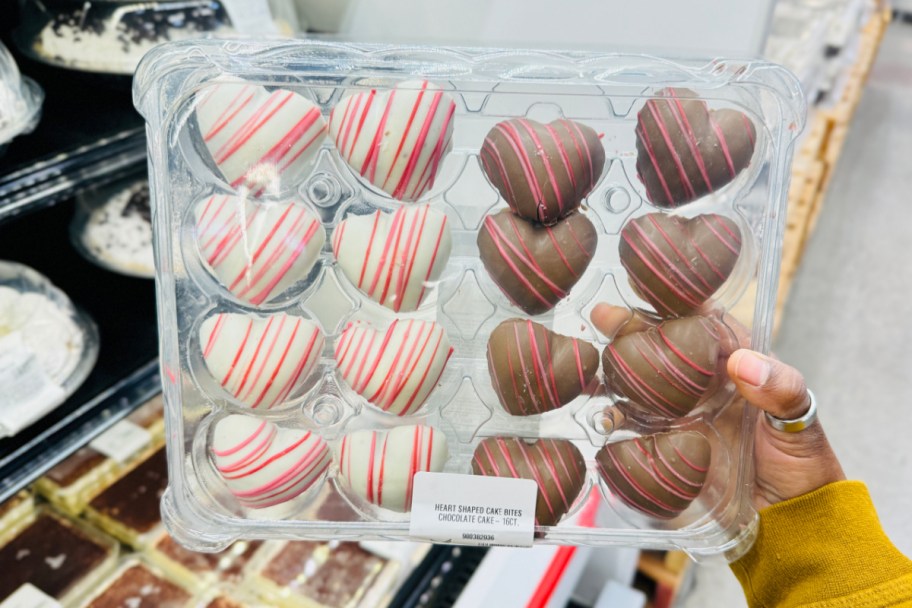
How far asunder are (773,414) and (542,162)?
409 millimetres

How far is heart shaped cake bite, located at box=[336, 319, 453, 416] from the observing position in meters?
0.85

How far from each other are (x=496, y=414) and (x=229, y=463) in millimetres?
331

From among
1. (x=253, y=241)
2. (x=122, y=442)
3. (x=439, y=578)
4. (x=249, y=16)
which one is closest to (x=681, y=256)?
(x=253, y=241)

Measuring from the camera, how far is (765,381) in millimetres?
813

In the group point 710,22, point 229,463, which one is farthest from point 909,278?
point 229,463

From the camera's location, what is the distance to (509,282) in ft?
2.80

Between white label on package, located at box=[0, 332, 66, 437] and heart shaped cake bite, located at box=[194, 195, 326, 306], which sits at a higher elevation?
heart shaped cake bite, located at box=[194, 195, 326, 306]

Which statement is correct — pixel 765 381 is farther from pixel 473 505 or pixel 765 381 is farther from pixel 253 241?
pixel 253 241

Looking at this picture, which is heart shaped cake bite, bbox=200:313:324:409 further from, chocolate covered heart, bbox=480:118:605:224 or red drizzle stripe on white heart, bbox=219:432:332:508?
chocolate covered heart, bbox=480:118:605:224

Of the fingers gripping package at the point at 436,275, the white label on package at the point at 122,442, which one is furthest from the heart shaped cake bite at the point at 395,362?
the white label on package at the point at 122,442

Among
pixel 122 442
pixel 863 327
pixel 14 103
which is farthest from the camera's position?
pixel 863 327

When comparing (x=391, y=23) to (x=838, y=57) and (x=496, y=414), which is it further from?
(x=838, y=57)

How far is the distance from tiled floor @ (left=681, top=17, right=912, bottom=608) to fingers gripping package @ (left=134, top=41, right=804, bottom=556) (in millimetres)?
1487

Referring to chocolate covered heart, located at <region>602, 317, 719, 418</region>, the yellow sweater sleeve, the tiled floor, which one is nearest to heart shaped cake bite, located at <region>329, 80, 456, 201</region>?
chocolate covered heart, located at <region>602, 317, 719, 418</region>
